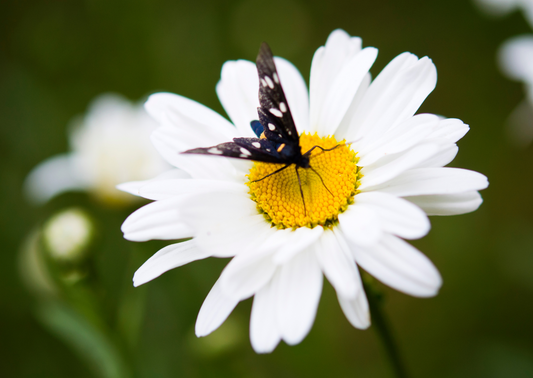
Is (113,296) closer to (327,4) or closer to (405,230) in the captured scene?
(405,230)

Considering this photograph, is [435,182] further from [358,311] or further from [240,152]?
[240,152]

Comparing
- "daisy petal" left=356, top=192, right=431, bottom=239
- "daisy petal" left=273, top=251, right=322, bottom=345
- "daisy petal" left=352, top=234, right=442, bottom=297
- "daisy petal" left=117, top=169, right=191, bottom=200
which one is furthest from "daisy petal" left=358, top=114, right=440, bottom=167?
"daisy petal" left=117, top=169, right=191, bottom=200

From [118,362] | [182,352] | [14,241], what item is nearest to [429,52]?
[182,352]

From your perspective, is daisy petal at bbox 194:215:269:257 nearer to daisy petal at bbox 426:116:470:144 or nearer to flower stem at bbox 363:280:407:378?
flower stem at bbox 363:280:407:378

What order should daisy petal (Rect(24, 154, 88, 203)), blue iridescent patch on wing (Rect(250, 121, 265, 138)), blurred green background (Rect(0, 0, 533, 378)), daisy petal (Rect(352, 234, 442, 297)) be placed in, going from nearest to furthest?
daisy petal (Rect(352, 234, 442, 297)) < blue iridescent patch on wing (Rect(250, 121, 265, 138)) < blurred green background (Rect(0, 0, 533, 378)) < daisy petal (Rect(24, 154, 88, 203))

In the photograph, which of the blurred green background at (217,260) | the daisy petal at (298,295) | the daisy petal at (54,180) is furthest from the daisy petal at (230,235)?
the daisy petal at (54,180)

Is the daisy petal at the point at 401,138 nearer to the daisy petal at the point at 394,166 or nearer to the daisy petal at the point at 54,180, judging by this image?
the daisy petal at the point at 394,166
